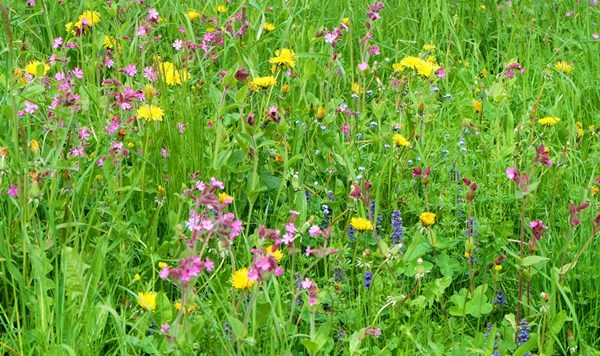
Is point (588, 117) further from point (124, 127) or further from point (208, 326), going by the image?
point (208, 326)

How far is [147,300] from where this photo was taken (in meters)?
1.85

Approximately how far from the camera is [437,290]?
6.61ft

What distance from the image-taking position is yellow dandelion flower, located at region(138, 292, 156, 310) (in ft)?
5.95

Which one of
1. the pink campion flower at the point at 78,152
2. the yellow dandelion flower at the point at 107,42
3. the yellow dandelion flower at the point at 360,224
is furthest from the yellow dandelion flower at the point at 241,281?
the yellow dandelion flower at the point at 107,42

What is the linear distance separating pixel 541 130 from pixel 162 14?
1535 mm

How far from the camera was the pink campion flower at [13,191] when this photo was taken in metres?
2.04

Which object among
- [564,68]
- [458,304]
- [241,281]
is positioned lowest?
[458,304]

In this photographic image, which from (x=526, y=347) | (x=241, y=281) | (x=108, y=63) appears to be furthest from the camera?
(x=108, y=63)

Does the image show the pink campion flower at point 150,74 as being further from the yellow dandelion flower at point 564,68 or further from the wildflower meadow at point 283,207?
the yellow dandelion flower at point 564,68

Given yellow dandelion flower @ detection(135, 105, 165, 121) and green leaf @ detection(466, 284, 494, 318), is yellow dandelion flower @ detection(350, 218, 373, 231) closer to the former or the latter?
green leaf @ detection(466, 284, 494, 318)

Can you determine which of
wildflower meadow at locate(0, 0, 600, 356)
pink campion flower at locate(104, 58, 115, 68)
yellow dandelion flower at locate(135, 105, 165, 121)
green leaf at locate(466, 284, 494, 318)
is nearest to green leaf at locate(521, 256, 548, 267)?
wildflower meadow at locate(0, 0, 600, 356)

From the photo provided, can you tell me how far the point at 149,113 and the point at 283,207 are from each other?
443 millimetres

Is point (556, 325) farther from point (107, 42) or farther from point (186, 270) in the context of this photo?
point (107, 42)

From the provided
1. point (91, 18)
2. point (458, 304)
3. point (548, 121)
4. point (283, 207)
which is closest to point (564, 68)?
point (548, 121)
